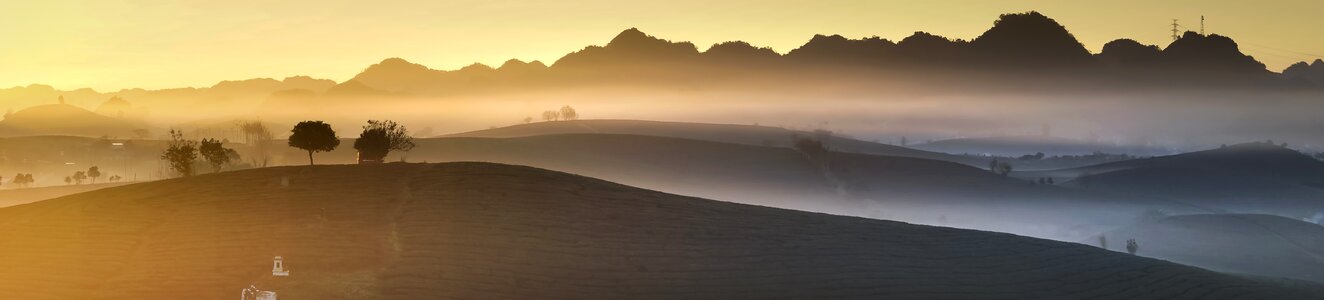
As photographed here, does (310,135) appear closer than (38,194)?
Yes

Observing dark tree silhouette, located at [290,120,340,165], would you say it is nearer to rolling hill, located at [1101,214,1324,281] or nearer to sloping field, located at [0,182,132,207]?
sloping field, located at [0,182,132,207]

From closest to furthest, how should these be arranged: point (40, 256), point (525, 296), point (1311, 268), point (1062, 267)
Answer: point (525, 296)
point (40, 256)
point (1062, 267)
point (1311, 268)

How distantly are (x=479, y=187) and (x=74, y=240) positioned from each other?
92.4ft

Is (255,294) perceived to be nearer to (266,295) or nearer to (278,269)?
(266,295)

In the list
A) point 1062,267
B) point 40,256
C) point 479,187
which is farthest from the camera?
point 479,187


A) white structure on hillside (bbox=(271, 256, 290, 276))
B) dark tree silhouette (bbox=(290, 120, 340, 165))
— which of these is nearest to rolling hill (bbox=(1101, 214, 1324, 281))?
dark tree silhouette (bbox=(290, 120, 340, 165))

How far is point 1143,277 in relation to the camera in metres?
87.4

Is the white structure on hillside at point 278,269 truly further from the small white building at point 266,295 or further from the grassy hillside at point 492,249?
the small white building at point 266,295

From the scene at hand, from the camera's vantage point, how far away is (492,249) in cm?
7944

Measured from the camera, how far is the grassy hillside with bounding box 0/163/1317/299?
2854 inches

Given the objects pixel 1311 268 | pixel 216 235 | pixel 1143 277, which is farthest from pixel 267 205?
pixel 1311 268

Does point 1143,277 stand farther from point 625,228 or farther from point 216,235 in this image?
point 216,235

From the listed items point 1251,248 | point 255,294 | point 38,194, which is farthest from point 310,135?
point 1251,248

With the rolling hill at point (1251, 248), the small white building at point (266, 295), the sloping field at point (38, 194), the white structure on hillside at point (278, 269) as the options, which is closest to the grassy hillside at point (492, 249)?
the white structure on hillside at point (278, 269)
